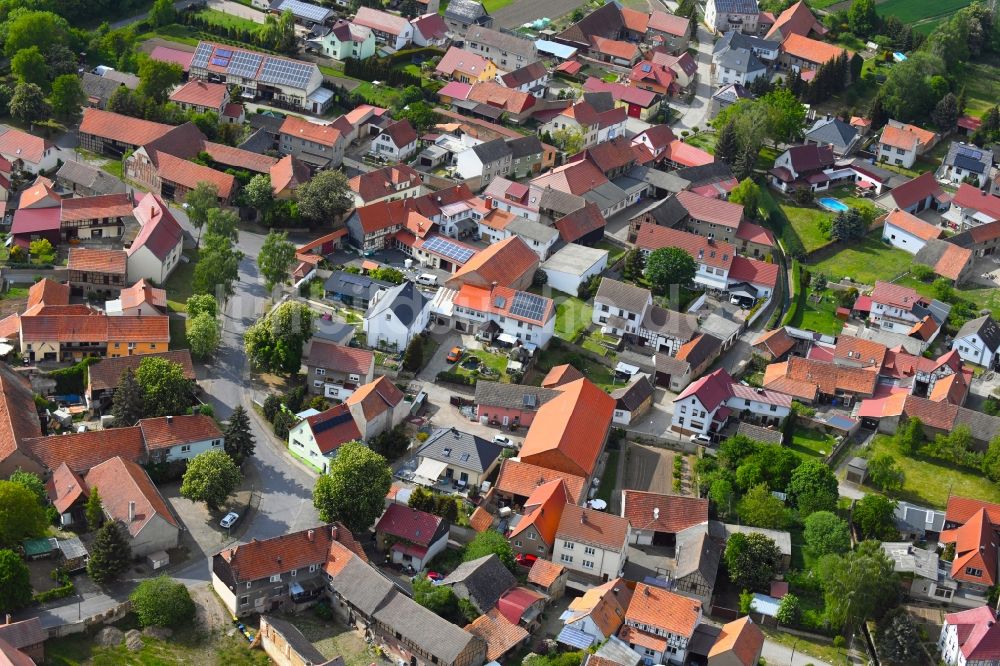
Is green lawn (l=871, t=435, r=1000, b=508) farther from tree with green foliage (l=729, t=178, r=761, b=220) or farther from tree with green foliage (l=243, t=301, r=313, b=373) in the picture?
tree with green foliage (l=243, t=301, r=313, b=373)

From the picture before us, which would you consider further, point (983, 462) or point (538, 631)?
point (983, 462)

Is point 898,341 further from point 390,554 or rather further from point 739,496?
point 390,554

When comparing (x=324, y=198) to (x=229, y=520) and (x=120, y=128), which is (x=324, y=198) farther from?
(x=229, y=520)

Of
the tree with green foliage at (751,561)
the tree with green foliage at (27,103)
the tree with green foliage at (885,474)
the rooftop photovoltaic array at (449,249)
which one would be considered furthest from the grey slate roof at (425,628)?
the tree with green foliage at (27,103)

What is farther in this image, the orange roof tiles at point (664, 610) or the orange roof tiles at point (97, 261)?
the orange roof tiles at point (97, 261)

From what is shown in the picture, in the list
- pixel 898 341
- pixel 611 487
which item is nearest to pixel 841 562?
pixel 611 487

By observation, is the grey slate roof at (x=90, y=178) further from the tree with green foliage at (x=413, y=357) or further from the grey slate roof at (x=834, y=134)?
the grey slate roof at (x=834, y=134)

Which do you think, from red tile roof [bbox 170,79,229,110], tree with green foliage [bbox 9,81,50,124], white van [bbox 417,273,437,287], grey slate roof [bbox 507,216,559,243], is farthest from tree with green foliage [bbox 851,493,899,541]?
tree with green foliage [bbox 9,81,50,124]

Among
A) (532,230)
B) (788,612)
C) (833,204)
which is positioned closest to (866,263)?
(833,204)

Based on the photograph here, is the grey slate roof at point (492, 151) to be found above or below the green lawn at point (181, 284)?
above
